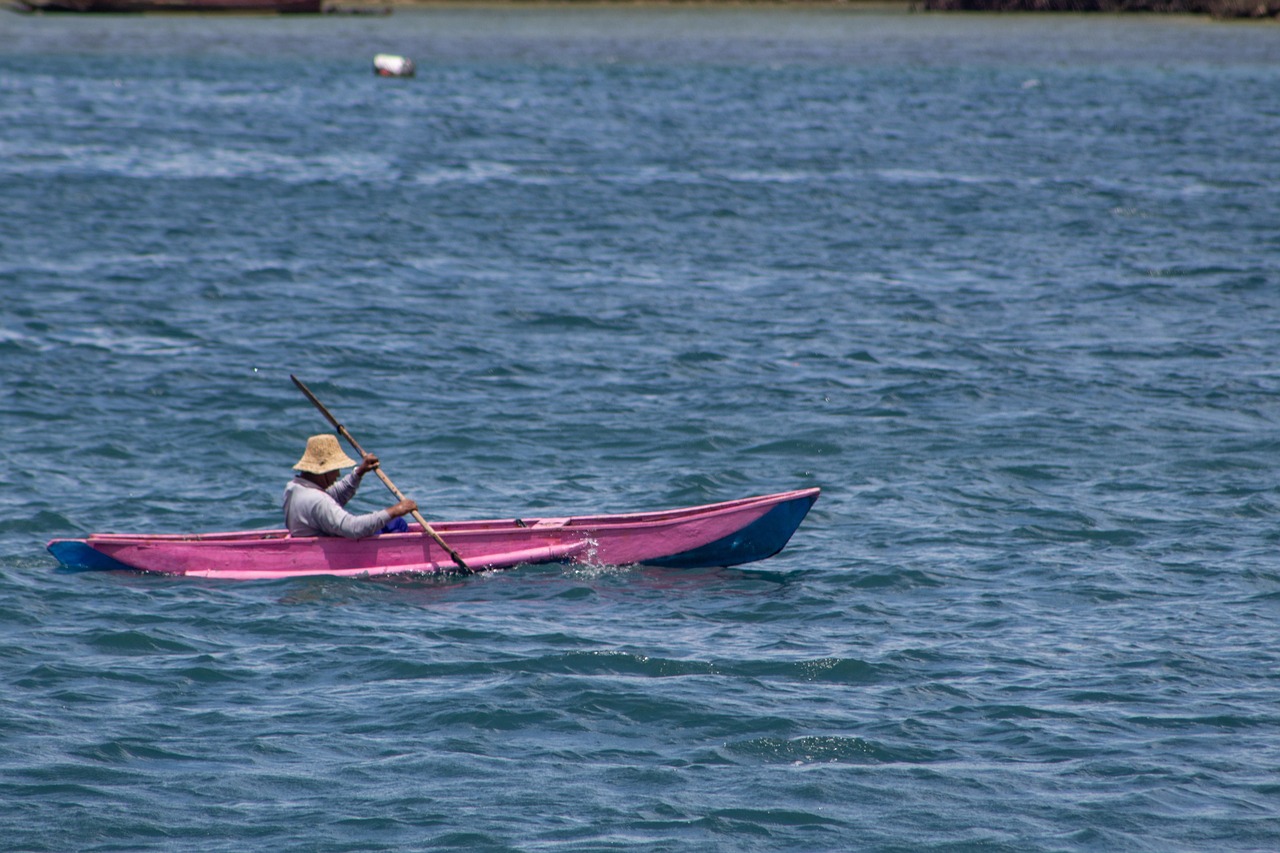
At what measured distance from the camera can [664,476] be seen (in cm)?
1786

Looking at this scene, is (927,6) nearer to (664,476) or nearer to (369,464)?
(664,476)

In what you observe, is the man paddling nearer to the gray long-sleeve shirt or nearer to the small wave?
the gray long-sleeve shirt

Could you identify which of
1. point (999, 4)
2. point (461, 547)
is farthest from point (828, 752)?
point (999, 4)

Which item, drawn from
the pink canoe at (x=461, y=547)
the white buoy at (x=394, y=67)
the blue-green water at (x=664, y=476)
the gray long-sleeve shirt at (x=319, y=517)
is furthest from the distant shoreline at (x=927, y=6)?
the gray long-sleeve shirt at (x=319, y=517)

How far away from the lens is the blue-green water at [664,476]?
34.3ft

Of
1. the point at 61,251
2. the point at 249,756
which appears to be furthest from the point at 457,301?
the point at 249,756

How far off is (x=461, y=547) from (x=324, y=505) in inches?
51.9

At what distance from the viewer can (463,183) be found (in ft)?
126

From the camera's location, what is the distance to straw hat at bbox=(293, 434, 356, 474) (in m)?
14.2

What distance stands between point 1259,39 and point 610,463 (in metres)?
66.2

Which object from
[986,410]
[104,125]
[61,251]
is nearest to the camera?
[986,410]

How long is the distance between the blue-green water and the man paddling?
0.60 m

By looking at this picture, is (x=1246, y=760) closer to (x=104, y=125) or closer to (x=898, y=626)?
(x=898, y=626)

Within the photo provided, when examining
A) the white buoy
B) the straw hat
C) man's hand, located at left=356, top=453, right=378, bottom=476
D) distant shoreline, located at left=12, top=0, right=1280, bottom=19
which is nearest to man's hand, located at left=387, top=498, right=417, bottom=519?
man's hand, located at left=356, top=453, right=378, bottom=476
